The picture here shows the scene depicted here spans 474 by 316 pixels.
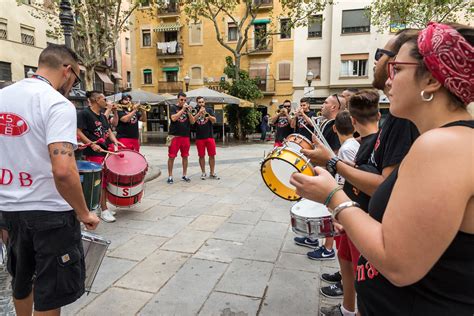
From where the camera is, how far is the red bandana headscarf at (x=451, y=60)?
922 mm

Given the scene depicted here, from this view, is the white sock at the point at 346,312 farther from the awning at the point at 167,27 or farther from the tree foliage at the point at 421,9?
the awning at the point at 167,27

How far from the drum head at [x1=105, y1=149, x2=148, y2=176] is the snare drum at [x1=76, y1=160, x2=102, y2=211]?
0.89 meters

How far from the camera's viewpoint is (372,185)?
5.58 feet

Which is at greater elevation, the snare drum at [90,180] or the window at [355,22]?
the window at [355,22]

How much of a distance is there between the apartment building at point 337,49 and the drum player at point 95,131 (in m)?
20.3

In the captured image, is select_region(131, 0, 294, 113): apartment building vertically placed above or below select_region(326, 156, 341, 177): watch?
above

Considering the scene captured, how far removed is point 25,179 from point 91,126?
3.09m

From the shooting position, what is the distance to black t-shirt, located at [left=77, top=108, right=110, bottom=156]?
15.6ft

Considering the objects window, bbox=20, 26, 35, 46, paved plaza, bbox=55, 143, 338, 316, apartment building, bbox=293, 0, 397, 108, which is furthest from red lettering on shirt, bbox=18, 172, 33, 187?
window, bbox=20, 26, 35, 46

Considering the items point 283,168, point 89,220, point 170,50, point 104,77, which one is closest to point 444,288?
point 283,168

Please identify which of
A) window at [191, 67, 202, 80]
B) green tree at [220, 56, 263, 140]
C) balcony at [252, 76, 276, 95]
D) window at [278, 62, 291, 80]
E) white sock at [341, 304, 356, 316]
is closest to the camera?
white sock at [341, 304, 356, 316]

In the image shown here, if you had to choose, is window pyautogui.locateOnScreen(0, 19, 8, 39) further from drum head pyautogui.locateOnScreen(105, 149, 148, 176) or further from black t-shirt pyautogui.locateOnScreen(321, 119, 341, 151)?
black t-shirt pyautogui.locateOnScreen(321, 119, 341, 151)

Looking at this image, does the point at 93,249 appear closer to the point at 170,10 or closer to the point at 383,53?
the point at 383,53

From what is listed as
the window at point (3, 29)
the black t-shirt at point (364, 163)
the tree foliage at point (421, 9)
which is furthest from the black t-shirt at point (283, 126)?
the window at point (3, 29)
